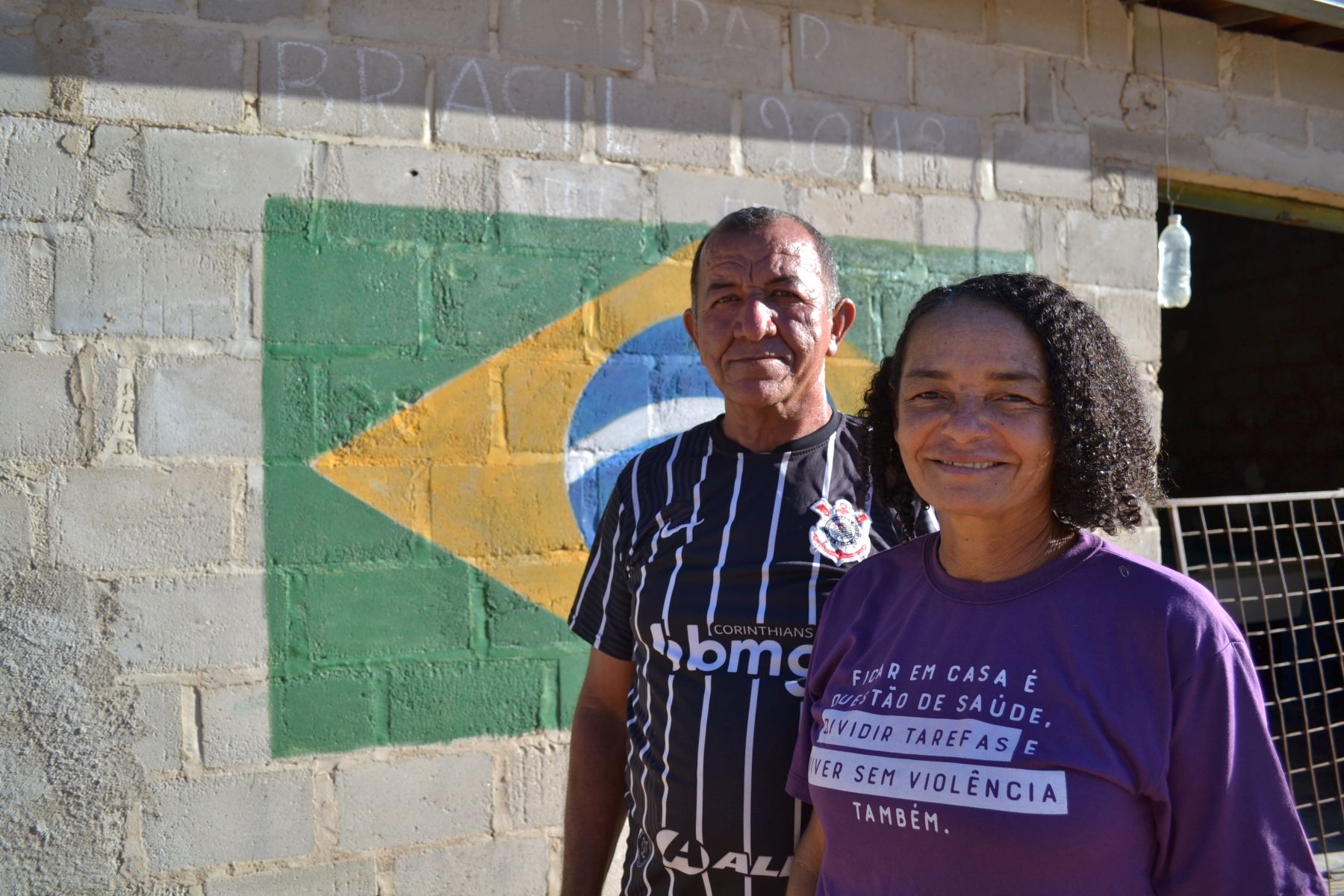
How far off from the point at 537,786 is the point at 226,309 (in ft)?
5.02

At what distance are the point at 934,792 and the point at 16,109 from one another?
2650mm

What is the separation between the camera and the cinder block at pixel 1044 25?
3639mm

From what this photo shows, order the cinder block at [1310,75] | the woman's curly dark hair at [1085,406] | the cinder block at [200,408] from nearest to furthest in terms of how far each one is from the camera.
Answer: the woman's curly dark hair at [1085,406] → the cinder block at [200,408] → the cinder block at [1310,75]

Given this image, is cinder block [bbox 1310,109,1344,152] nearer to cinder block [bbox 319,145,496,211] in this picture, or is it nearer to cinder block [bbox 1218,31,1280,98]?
cinder block [bbox 1218,31,1280,98]

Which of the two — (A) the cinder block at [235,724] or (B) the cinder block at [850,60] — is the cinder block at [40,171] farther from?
(B) the cinder block at [850,60]

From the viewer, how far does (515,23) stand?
300 cm

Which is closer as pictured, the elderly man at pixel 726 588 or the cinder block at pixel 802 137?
the elderly man at pixel 726 588

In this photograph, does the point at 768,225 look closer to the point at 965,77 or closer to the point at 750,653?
the point at 750,653

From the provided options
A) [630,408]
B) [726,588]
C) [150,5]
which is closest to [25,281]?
[150,5]

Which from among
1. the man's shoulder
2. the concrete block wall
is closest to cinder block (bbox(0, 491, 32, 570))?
the concrete block wall

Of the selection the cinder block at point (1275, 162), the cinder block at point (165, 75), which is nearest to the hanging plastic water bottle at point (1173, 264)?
the cinder block at point (1275, 162)

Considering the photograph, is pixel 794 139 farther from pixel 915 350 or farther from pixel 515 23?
A: pixel 915 350

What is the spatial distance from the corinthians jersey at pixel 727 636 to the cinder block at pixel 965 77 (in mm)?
2030

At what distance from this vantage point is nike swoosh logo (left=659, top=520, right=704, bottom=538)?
6.02 ft
